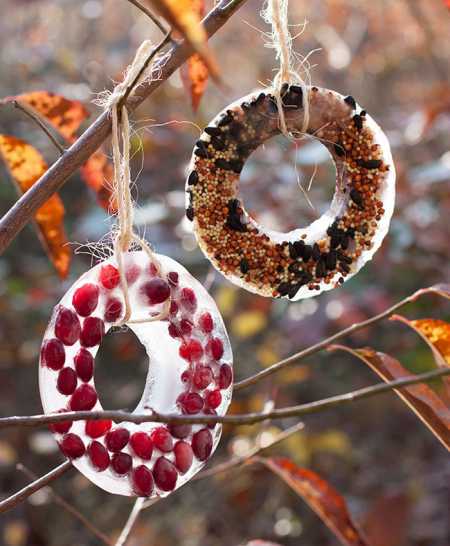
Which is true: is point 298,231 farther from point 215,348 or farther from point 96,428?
point 96,428

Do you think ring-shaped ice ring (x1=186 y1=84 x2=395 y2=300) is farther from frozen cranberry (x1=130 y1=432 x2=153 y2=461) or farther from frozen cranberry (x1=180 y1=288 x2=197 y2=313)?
frozen cranberry (x1=130 y1=432 x2=153 y2=461)

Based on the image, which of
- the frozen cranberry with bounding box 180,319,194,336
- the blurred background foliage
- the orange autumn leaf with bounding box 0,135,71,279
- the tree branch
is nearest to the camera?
the tree branch

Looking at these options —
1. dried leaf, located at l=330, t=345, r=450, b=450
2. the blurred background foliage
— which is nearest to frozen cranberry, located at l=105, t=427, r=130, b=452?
dried leaf, located at l=330, t=345, r=450, b=450

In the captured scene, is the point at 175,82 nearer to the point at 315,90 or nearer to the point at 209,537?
the point at 209,537

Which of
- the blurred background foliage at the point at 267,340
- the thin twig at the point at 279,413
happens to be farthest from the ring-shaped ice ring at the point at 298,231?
the blurred background foliage at the point at 267,340

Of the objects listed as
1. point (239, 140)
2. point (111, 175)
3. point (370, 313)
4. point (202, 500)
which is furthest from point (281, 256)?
point (202, 500)

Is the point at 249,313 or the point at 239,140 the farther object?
the point at 249,313
